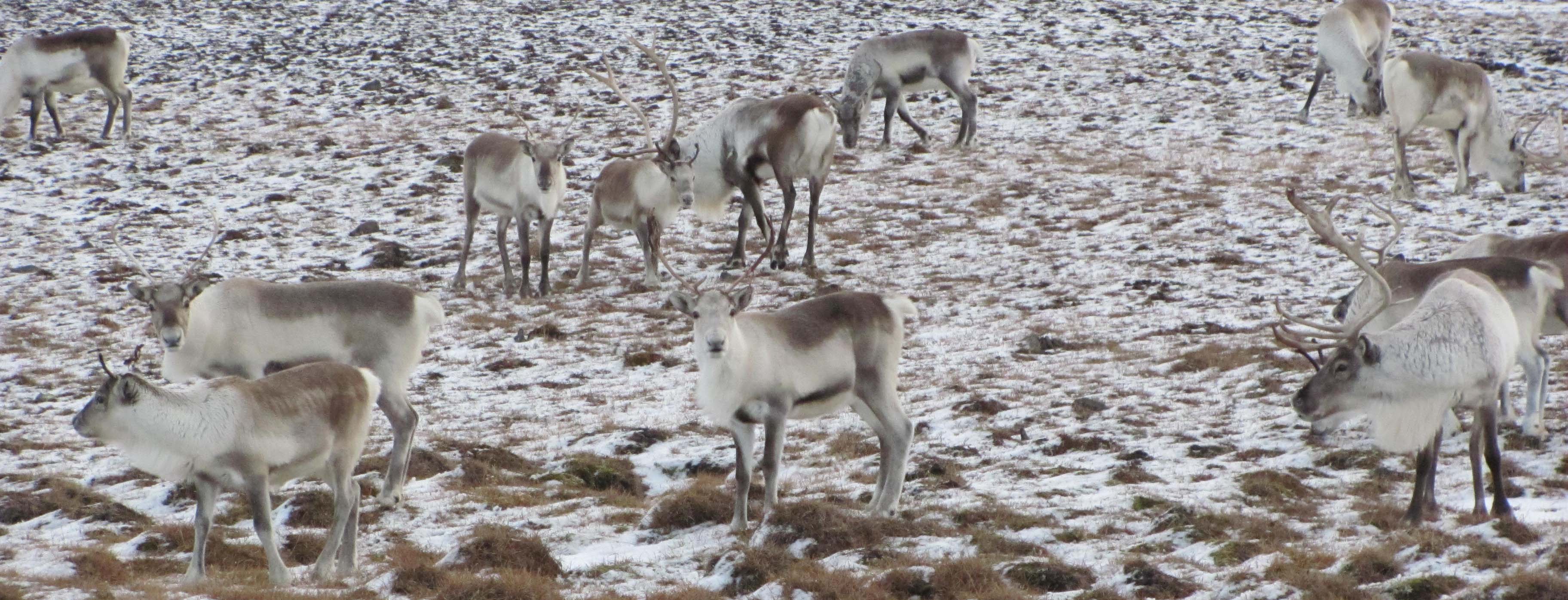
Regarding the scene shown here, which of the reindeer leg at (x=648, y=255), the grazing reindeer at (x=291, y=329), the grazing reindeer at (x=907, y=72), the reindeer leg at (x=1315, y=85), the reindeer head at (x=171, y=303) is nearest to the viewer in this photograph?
the reindeer head at (x=171, y=303)

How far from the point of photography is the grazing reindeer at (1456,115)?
12289mm

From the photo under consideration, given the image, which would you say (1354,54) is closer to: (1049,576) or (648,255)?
(648,255)

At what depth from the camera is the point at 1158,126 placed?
16625 millimetres

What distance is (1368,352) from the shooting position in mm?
5277

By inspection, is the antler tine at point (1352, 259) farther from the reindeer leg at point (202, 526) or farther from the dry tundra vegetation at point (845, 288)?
the reindeer leg at point (202, 526)

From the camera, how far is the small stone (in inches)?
521

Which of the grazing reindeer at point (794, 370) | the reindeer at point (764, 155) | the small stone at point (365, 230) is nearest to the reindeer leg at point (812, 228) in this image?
the reindeer at point (764, 155)

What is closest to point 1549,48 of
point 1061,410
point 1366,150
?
point 1366,150

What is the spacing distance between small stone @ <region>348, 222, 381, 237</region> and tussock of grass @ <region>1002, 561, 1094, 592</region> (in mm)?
9923

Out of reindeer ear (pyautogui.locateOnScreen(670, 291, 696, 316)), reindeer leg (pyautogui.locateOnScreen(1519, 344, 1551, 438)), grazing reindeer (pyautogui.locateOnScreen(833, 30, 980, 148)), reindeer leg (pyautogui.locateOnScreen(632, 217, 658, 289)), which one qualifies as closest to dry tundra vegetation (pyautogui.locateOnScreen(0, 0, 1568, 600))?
reindeer leg (pyautogui.locateOnScreen(1519, 344, 1551, 438))

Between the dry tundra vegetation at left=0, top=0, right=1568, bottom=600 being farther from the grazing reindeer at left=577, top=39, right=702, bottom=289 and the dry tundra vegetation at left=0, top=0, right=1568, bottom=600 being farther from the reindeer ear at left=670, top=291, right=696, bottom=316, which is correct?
the reindeer ear at left=670, top=291, right=696, bottom=316

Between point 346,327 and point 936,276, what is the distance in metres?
5.70

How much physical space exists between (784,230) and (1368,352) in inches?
265

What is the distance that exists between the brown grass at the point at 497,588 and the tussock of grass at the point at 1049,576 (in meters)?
1.70
